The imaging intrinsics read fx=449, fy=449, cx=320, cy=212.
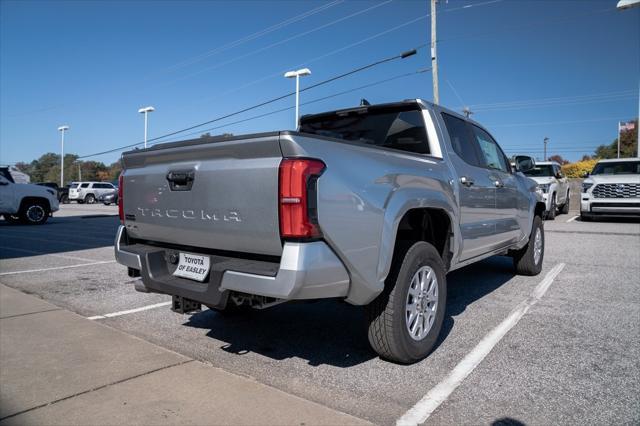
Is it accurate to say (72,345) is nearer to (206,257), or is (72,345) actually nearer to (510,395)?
(206,257)

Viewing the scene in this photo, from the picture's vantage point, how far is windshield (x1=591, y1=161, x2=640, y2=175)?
1367 cm

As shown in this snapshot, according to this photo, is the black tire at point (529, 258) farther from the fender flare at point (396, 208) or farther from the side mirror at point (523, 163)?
the fender flare at point (396, 208)

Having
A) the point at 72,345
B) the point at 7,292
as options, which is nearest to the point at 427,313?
the point at 72,345

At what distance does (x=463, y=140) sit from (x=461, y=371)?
2285 mm

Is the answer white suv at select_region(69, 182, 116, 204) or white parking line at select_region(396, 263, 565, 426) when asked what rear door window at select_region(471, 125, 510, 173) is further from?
white suv at select_region(69, 182, 116, 204)

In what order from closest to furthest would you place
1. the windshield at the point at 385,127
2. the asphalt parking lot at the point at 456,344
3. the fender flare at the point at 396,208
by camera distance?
the asphalt parking lot at the point at 456,344
the fender flare at the point at 396,208
the windshield at the point at 385,127

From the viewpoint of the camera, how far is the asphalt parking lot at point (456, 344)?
8.60 feet

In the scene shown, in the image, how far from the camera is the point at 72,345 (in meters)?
3.62

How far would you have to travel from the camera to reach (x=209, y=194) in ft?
9.23

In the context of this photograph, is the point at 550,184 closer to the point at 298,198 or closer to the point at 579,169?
the point at 298,198

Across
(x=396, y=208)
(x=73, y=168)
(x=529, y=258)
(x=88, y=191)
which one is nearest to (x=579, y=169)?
(x=529, y=258)

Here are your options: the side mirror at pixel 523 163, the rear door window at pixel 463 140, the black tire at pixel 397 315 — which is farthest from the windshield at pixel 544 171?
the black tire at pixel 397 315

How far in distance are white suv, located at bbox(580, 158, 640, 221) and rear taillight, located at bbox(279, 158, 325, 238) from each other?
13.6 m

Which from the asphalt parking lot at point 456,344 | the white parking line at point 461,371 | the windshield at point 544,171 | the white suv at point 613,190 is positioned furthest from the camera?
the windshield at point 544,171
